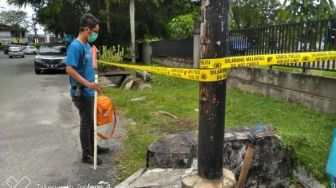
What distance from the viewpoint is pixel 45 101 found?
981cm

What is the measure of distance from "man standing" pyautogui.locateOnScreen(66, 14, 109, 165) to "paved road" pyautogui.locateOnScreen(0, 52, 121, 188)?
35cm

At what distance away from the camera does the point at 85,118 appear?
15.2 ft

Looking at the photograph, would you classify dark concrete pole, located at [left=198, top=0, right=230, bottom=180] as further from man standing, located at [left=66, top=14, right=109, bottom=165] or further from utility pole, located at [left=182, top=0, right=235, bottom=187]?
man standing, located at [left=66, top=14, right=109, bottom=165]

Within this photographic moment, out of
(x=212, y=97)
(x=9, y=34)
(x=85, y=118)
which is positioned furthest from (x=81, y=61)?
(x=9, y=34)

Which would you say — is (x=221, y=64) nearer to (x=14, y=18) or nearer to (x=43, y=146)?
(x=43, y=146)

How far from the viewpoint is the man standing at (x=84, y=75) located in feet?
14.4

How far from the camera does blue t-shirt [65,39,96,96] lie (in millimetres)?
4387

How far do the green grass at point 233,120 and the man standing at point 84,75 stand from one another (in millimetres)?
528

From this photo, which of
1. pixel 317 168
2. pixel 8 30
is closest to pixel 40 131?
pixel 317 168

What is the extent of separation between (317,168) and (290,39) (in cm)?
426

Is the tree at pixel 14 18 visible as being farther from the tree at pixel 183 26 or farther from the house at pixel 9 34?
the tree at pixel 183 26

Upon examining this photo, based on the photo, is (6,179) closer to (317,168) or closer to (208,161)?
(208,161)

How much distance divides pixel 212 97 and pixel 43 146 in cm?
Result: 381

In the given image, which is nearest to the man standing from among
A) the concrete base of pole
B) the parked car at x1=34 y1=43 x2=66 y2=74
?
the concrete base of pole
